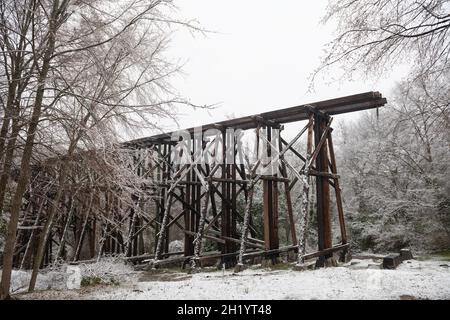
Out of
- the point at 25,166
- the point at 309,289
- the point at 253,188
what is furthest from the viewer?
the point at 253,188

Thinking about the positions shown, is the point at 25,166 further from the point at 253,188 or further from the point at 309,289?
the point at 253,188

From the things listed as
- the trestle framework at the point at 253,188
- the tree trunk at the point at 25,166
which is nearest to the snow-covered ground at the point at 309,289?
the tree trunk at the point at 25,166

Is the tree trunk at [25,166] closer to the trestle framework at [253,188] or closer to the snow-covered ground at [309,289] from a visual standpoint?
the snow-covered ground at [309,289]

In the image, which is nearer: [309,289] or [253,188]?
[309,289]

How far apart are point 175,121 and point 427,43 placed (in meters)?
3.56

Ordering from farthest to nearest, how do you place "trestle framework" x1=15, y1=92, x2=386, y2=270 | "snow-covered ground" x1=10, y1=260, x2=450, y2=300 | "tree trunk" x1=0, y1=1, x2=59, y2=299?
"trestle framework" x1=15, y1=92, x2=386, y2=270 < "snow-covered ground" x1=10, y1=260, x2=450, y2=300 < "tree trunk" x1=0, y1=1, x2=59, y2=299

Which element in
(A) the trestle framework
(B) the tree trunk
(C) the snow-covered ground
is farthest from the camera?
(A) the trestle framework

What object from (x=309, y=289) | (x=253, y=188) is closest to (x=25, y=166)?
(x=309, y=289)

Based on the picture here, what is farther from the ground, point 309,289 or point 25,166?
point 25,166

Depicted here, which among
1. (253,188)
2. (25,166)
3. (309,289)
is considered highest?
(253,188)

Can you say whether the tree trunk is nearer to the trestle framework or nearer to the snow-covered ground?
the snow-covered ground

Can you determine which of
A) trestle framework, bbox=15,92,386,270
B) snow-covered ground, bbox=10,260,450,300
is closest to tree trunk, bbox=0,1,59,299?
snow-covered ground, bbox=10,260,450,300

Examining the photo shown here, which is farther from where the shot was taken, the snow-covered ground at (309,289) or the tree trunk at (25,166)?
the snow-covered ground at (309,289)
